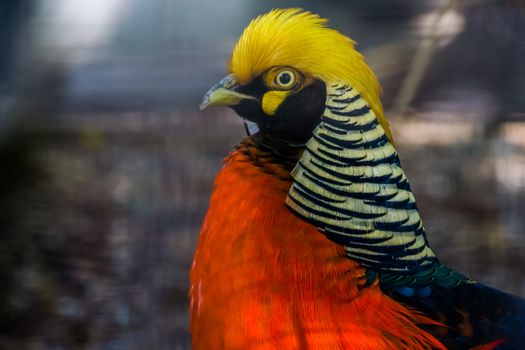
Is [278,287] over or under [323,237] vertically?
under

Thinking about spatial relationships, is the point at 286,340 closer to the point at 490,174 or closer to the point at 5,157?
the point at 490,174

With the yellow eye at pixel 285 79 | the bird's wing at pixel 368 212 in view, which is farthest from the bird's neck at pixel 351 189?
the yellow eye at pixel 285 79

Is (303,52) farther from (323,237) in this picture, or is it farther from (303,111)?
(323,237)

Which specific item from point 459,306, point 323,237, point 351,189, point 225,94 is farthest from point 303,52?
point 459,306

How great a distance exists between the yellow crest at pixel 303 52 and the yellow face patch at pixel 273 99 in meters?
0.07

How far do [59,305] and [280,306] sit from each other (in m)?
0.88

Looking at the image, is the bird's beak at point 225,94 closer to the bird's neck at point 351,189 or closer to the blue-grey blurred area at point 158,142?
the blue-grey blurred area at point 158,142

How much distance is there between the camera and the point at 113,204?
2.12 metres

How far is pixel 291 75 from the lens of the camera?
5.70 ft

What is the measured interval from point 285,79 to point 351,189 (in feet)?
1.12

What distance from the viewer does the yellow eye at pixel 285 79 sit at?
5.69ft

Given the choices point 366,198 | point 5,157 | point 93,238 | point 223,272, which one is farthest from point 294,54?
point 5,157

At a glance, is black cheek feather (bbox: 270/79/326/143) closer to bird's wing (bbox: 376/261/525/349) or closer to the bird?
the bird

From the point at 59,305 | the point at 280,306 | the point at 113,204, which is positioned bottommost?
the point at 59,305
